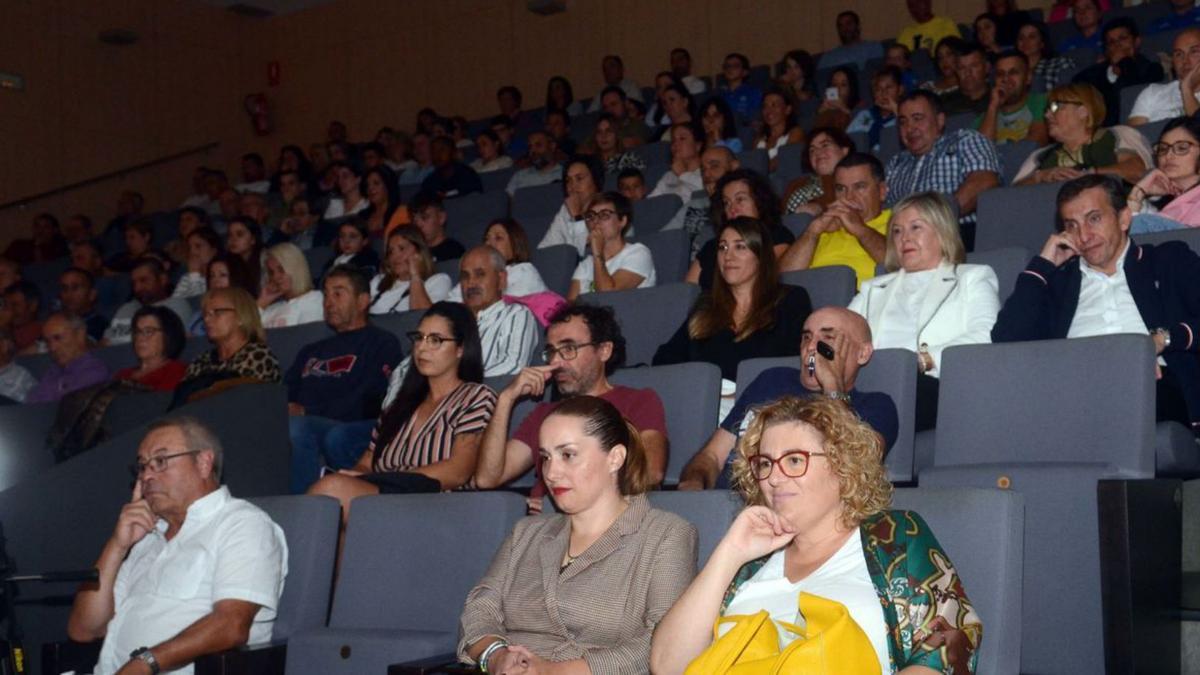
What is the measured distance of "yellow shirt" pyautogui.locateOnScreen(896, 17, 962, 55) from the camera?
25.0 feet

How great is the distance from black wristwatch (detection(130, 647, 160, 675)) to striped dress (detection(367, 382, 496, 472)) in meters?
0.97

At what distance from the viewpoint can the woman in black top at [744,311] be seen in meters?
3.59

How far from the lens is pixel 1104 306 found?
3.24m

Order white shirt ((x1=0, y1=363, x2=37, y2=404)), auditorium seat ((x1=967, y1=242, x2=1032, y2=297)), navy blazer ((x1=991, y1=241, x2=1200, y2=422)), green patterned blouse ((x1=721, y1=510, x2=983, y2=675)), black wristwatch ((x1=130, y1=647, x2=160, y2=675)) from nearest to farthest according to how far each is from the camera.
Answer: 1. green patterned blouse ((x1=721, y1=510, x2=983, y2=675))
2. black wristwatch ((x1=130, y1=647, x2=160, y2=675))
3. navy blazer ((x1=991, y1=241, x2=1200, y2=422))
4. auditorium seat ((x1=967, y1=242, x2=1032, y2=297))
5. white shirt ((x1=0, y1=363, x2=37, y2=404))

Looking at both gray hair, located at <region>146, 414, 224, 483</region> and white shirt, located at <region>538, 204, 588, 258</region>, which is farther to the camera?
white shirt, located at <region>538, 204, 588, 258</region>

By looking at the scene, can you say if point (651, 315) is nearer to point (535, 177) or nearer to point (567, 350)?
point (567, 350)

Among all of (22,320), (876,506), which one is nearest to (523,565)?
(876,506)

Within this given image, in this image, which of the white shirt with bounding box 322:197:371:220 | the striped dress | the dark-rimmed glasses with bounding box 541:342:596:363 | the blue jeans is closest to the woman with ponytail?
the dark-rimmed glasses with bounding box 541:342:596:363

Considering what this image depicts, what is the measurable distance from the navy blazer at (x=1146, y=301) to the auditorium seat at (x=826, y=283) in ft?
1.80

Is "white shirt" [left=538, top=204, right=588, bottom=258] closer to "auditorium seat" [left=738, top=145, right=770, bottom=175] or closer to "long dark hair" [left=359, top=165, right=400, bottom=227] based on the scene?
"auditorium seat" [left=738, top=145, right=770, bottom=175]

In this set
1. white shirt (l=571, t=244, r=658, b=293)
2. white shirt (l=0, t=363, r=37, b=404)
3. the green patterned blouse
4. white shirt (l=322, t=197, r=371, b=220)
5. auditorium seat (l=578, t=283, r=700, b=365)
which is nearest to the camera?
the green patterned blouse

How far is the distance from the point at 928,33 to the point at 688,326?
457 cm

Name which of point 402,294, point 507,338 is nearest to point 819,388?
point 507,338

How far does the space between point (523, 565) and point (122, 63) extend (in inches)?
352
